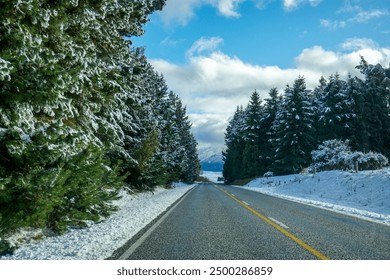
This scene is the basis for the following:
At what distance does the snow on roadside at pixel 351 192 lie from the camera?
14641mm

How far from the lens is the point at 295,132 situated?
4778cm

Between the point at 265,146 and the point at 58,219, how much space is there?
5443 cm

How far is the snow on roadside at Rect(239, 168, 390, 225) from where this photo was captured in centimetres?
1464

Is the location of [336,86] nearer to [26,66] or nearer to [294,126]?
[294,126]

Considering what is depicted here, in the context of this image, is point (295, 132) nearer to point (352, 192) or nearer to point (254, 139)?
point (254, 139)

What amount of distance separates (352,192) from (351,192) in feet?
0.32

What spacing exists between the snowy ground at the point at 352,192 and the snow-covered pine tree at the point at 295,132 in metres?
18.1

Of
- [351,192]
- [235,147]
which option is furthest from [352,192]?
[235,147]

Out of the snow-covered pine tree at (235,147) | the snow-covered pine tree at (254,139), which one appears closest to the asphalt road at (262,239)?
the snow-covered pine tree at (254,139)

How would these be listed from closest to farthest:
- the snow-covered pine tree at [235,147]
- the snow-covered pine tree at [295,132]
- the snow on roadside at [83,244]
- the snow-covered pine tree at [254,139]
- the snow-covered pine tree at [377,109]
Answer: the snow on roadside at [83,244], the snow-covered pine tree at [377,109], the snow-covered pine tree at [295,132], the snow-covered pine tree at [254,139], the snow-covered pine tree at [235,147]

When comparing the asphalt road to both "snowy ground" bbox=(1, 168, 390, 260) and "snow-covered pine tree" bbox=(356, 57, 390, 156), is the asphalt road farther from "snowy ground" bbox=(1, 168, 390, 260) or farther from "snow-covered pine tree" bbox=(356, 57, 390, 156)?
"snow-covered pine tree" bbox=(356, 57, 390, 156)

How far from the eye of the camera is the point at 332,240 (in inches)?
279

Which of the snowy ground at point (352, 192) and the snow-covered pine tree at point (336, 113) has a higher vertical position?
the snow-covered pine tree at point (336, 113)

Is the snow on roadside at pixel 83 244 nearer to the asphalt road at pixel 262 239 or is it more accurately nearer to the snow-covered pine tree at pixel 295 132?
the asphalt road at pixel 262 239
